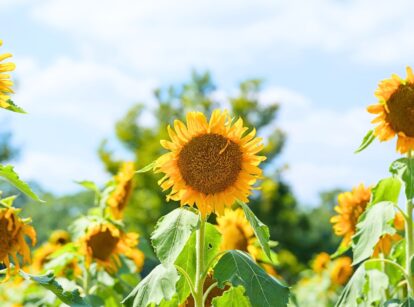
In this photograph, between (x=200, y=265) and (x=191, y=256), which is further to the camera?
(x=191, y=256)

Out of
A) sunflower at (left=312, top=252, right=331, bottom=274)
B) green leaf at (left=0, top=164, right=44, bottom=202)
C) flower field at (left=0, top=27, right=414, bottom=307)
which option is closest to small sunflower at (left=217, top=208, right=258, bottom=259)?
flower field at (left=0, top=27, right=414, bottom=307)

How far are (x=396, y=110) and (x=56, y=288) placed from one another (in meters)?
1.57

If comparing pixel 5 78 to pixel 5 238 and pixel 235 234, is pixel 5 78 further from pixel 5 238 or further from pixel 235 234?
pixel 235 234

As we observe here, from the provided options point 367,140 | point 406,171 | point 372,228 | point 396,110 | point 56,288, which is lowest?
point 56,288

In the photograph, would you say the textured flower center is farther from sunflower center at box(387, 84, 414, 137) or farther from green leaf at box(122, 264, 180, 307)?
Result: sunflower center at box(387, 84, 414, 137)

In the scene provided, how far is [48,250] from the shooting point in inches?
215

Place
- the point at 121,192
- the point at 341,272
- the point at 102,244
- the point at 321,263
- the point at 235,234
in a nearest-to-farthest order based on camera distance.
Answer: the point at 235,234 < the point at 102,244 < the point at 121,192 < the point at 341,272 < the point at 321,263

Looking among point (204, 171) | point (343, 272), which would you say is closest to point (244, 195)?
point (204, 171)

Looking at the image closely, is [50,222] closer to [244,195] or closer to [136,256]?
[136,256]

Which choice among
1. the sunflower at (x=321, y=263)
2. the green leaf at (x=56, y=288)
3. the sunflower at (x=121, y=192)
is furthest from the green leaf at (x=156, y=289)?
the sunflower at (x=321, y=263)

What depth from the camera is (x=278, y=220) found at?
2314cm

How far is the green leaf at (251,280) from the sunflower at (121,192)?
5.67 feet

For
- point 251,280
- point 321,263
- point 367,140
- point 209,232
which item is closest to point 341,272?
point 321,263

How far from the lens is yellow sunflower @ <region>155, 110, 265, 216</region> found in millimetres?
2652
